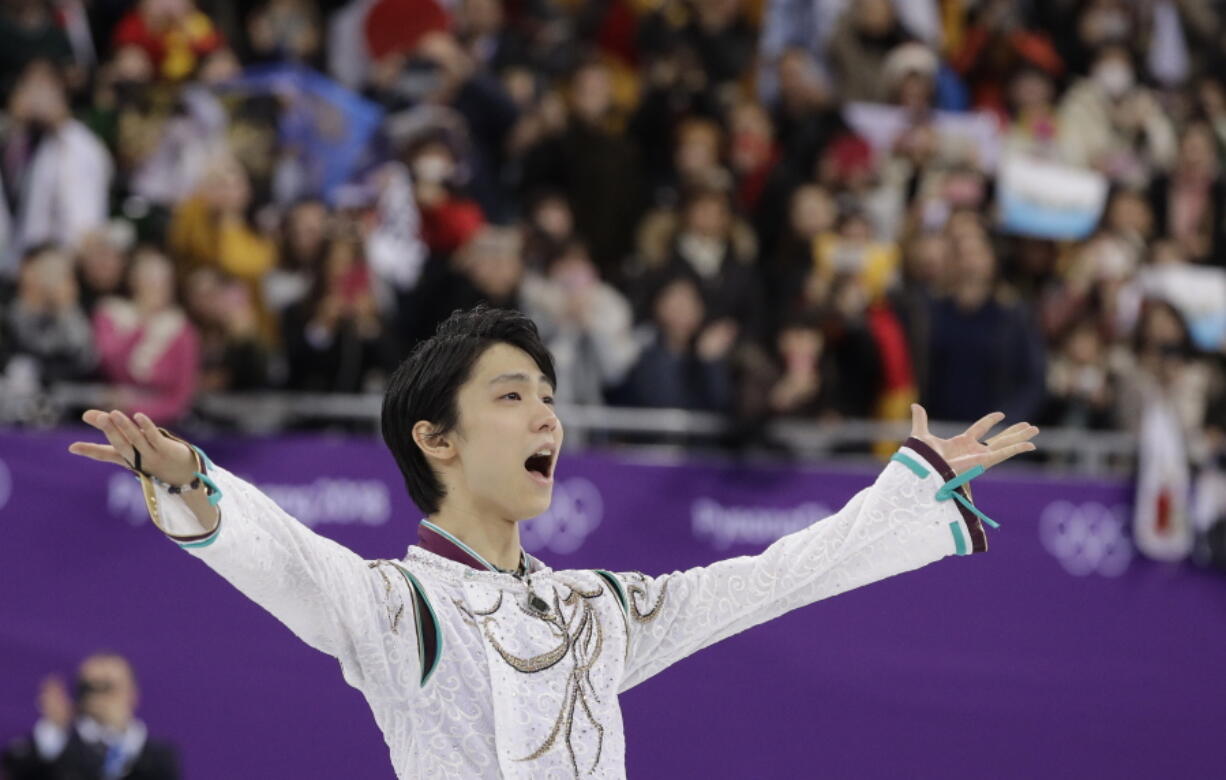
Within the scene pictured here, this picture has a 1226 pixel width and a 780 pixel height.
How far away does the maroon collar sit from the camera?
3979 millimetres

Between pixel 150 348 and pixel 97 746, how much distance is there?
170 centimetres

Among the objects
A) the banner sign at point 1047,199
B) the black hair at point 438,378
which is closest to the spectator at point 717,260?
the banner sign at point 1047,199

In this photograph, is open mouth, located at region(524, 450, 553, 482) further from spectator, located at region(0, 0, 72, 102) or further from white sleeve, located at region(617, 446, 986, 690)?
spectator, located at region(0, 0, 72, 102)

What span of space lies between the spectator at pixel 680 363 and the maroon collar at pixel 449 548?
5.93m

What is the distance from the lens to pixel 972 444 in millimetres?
4219

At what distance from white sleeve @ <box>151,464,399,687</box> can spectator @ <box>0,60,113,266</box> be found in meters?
6.54

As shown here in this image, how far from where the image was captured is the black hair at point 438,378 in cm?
402

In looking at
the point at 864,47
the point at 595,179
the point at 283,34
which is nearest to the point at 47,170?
the point at 283,34

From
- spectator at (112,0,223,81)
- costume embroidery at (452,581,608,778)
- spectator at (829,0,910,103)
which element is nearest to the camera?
costume embroidery at (452,581,608,778)

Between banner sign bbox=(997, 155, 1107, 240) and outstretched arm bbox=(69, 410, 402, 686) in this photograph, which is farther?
banner sign bbox=(997, 155, 1107, 240)

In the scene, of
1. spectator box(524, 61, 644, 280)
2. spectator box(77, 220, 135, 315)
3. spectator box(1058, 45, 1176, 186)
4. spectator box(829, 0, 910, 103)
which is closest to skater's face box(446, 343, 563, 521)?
spectator box(77, 220, 135, 315)

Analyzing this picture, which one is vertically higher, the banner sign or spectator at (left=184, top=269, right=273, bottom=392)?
the banner sign

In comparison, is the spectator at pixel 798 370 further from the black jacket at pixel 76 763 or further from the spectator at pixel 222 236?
the black jacket at pixel 76 763

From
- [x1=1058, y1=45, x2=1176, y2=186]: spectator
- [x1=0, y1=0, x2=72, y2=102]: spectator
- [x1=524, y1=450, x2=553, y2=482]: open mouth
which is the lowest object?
[x1=524, y1=450, x2=553, y2=482]: open mouth
